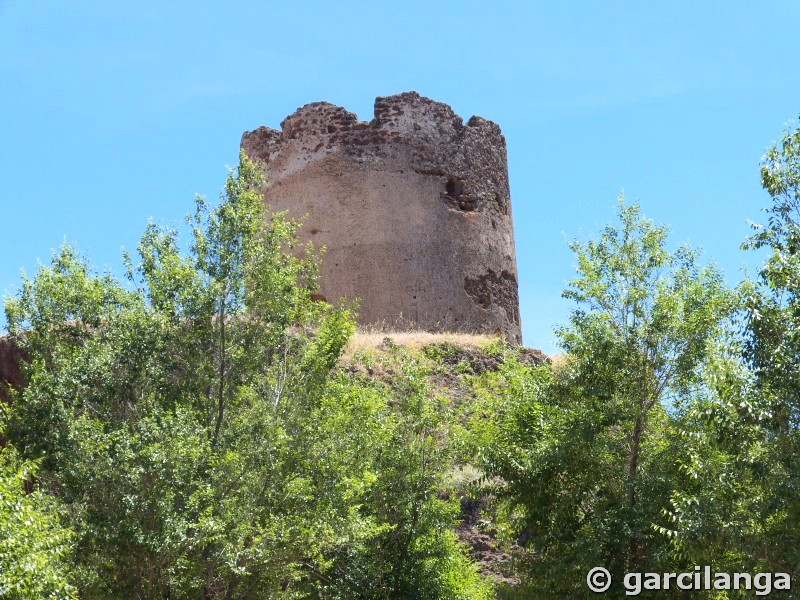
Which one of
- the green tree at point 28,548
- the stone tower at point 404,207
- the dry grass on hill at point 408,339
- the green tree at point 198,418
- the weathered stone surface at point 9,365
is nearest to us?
the green tree at point 28,548

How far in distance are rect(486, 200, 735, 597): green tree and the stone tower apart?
7977 millimetres

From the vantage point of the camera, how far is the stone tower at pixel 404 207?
24812 millimetres

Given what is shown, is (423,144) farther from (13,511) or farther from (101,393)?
(13,511)

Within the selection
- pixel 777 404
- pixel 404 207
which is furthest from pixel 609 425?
pixel 404 207

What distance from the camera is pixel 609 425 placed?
1638cm

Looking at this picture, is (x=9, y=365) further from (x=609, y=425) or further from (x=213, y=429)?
(x=609, y=425)

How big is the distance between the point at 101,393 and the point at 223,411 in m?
1.73

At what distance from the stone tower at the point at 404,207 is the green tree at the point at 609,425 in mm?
7977

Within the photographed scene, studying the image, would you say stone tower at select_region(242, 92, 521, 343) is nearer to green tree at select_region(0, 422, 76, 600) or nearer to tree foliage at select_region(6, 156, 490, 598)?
tree foliage at select_region(6, 156, 490, 598)

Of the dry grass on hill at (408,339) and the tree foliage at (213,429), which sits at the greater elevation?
the dry grass on hill at (408,339)

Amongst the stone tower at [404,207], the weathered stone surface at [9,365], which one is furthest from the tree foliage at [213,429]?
the stone tower at [404,207]

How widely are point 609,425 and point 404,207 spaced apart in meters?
10.0

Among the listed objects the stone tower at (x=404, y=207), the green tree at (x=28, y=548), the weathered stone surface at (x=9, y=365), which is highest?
the stone tower at (x=404, y=207)

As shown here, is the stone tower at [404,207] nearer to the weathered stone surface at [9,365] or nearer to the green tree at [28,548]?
the weathered stone surface at [9,365]
